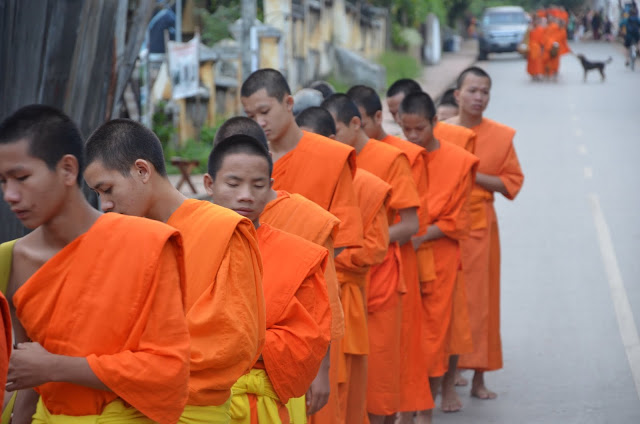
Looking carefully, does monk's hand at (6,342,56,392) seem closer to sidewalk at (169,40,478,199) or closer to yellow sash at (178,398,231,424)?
yellow sash at (178,398,231,424)

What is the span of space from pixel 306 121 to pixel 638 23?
33.7m

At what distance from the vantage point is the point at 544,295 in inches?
417

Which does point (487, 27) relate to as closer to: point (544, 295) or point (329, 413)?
point (544, 295)

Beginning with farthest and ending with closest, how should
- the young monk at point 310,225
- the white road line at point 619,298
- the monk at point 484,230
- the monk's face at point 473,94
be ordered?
1. the white road line at point 619,298
2. the monk's face at point 473,94
3. the monk at point 484,230
4. the young monk at point 310,225

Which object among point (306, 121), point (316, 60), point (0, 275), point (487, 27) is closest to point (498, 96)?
point (316, 60)

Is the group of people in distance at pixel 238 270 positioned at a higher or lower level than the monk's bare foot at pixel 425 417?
higher

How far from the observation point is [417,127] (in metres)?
7.13

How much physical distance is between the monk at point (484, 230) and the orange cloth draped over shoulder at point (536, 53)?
25374 mm

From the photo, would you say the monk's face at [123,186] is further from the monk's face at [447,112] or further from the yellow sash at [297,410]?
the monk's face at [447,112]

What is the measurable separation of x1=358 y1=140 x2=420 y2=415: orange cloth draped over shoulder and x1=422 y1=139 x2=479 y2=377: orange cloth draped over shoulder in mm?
685

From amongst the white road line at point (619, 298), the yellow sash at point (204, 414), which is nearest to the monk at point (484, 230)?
the white road line at point (619, 298)

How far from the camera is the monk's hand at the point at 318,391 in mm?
4617

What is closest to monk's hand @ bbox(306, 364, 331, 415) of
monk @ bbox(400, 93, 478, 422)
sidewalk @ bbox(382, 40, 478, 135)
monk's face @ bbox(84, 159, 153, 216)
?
monk's face @ bbox(84, 159, 153, 216)

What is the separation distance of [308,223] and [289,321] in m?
0.63
